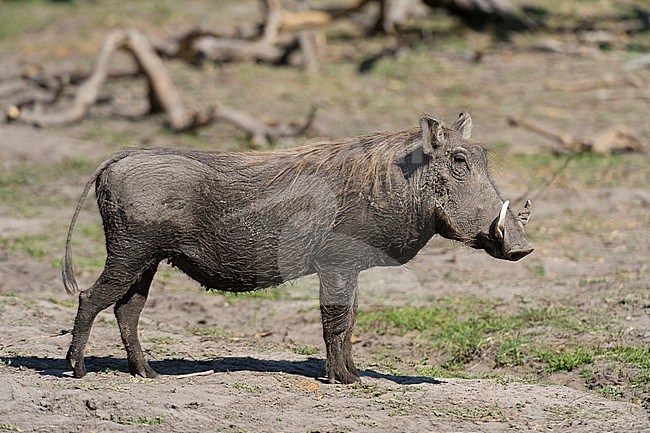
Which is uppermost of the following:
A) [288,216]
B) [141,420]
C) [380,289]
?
[288,216]

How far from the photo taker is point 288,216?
5.23 m

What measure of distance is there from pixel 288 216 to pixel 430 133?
0.77 meters

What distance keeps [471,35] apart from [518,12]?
3.38ft

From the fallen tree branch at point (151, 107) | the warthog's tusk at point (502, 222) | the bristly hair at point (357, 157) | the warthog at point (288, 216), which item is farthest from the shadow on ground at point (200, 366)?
the fallen tree branch at point (151, 107)

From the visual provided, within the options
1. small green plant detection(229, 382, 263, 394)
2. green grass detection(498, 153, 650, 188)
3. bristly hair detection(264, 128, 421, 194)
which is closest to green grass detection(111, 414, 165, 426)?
small green plant detection(229, 382, 263, 394)

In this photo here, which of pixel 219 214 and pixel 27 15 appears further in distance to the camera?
pixel 27 15

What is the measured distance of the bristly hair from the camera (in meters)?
5.21

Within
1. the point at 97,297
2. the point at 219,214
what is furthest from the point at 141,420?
the point at 219,214

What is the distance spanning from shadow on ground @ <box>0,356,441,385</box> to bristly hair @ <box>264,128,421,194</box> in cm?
102

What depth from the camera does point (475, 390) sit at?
5348mm

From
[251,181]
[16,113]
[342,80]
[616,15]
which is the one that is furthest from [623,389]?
[616,15]

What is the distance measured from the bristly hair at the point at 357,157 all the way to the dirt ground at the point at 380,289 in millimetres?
918

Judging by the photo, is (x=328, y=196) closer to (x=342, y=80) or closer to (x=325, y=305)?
(x=325, y=305)

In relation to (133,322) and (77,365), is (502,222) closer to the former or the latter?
(133,322)
